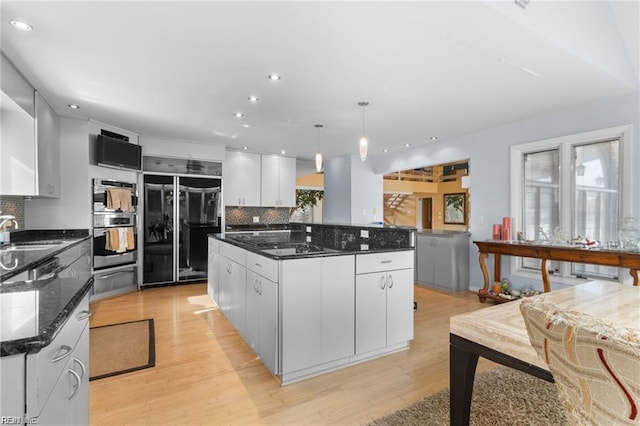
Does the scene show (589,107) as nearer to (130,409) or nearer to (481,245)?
(481,245)

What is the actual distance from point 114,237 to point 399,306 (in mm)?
4098

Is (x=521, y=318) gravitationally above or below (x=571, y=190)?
below

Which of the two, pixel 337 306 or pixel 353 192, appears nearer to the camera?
pixel 337 306

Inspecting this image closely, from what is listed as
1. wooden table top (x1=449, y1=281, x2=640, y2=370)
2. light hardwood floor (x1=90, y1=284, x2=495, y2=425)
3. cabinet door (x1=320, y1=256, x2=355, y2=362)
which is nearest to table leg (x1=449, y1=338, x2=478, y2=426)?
wooden table top (x1=449, y1=281, x2=640, y2=370)

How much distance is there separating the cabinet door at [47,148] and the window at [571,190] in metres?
5.85

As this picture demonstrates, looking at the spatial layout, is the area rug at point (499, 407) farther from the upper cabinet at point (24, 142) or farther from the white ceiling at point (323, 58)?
the upper cabinet at point (24, 142)

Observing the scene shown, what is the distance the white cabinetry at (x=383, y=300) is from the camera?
2465 millimetres

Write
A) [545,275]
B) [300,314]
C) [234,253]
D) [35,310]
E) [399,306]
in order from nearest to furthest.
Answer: [35,310], [300,314], [399,306], [234,253], [545,275]

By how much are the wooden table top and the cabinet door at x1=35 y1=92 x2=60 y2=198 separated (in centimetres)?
418

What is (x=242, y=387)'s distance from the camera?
2.14 m

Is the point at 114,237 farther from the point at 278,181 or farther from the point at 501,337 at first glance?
the point at 501,337

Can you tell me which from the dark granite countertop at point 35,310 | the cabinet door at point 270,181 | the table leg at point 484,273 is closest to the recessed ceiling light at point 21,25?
the dark granite countertop at point 35,310

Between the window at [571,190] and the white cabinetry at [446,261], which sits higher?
the window at [571,190]

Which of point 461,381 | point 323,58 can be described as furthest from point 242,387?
point 323,58
